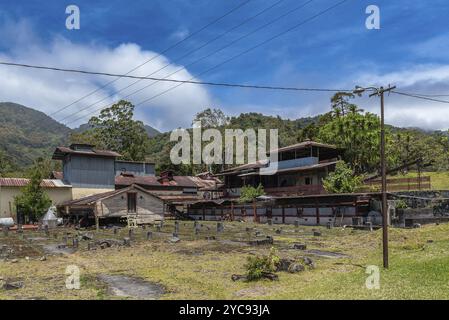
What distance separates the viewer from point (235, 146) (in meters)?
74.6

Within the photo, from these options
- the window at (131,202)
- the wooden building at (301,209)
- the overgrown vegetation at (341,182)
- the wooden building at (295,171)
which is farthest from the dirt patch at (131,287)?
the wooden building at (295,171)

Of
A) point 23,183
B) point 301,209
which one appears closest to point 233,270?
point 301,209

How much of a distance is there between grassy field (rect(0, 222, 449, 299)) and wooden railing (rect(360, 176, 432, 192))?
58.2ft

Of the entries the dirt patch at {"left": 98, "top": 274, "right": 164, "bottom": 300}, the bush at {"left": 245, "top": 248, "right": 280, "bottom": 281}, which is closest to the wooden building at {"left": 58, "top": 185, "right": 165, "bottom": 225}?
the dirt patch at {"left": 98, "top": 274, "right": 164, "bottom": 300}

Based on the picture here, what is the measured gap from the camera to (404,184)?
136 ft

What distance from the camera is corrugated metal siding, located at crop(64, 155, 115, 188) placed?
5206cm

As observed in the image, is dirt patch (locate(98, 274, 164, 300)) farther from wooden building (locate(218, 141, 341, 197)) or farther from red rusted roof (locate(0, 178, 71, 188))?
red rusted roof (locate(0, 178, 71, 188))

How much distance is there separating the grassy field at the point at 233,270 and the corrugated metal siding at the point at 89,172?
29891mm

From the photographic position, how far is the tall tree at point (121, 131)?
247ft

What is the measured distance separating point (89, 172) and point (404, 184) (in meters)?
38.3

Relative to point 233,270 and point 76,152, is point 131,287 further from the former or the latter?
point 76,152
